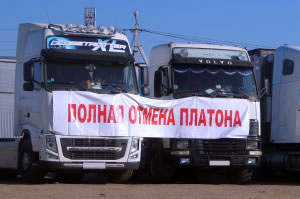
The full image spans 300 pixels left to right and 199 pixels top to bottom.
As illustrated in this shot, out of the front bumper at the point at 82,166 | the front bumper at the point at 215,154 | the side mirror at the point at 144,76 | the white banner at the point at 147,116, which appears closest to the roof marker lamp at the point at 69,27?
the white banner at the point at 147,116

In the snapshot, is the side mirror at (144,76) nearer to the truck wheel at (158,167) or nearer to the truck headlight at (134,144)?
the truck headlight at (134,144)

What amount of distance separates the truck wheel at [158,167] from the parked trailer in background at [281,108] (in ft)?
10.7

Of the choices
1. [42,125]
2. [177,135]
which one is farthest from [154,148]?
[42,125]

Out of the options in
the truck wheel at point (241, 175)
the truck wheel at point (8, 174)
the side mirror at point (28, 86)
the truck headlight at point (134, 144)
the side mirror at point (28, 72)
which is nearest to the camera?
the side mirror at point (28, 72)

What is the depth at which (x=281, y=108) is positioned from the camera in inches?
763

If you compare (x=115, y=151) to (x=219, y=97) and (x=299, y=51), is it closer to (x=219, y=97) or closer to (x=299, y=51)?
(x=219, y=97)

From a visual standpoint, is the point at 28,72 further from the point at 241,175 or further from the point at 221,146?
the point at 241,175

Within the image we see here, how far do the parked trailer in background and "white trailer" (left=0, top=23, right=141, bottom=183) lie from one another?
4241mm

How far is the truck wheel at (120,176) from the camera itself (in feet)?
57.1

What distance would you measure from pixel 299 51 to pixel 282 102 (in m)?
1.46

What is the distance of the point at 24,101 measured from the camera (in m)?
17.4
